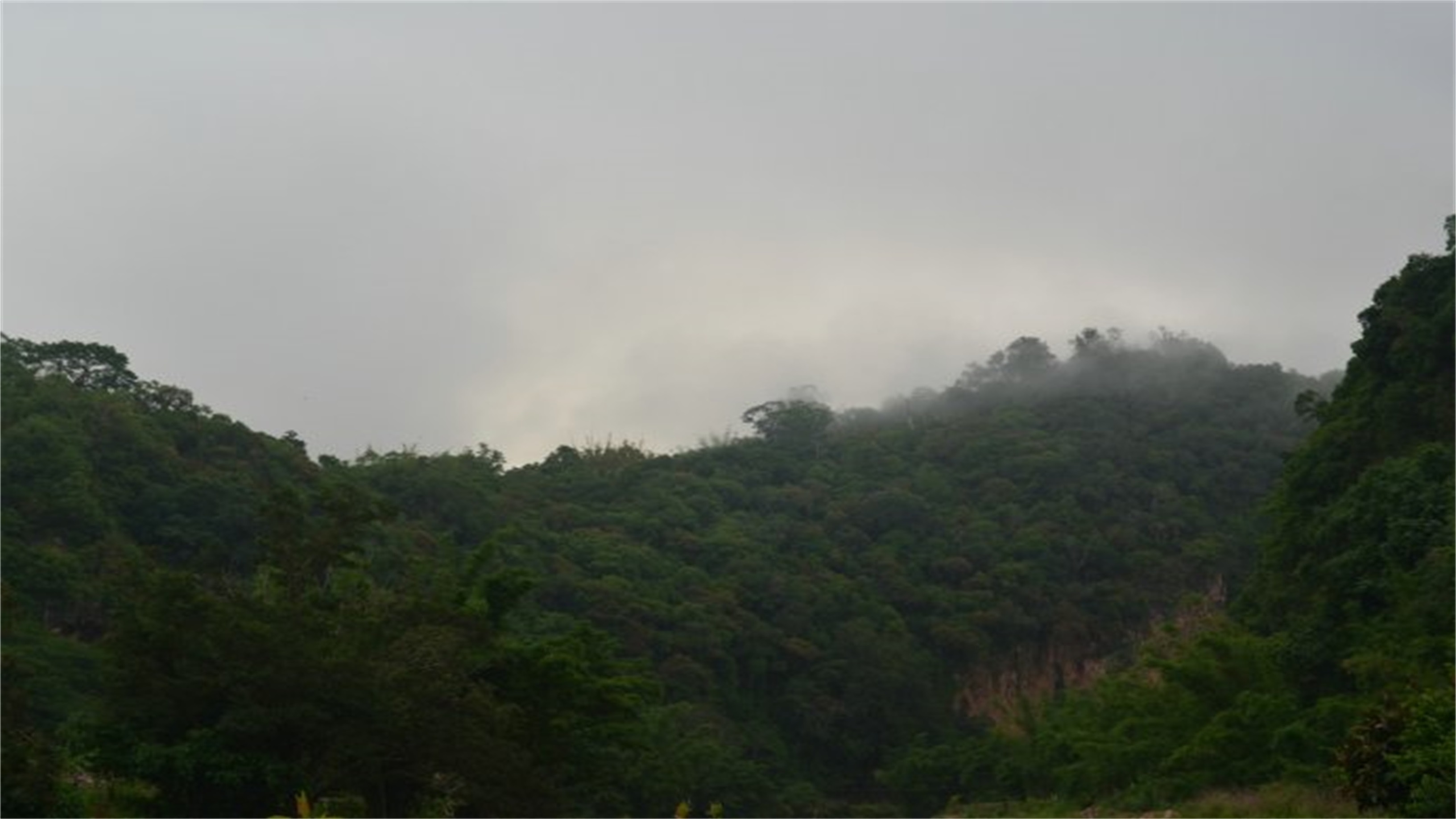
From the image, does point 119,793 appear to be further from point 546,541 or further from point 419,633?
point 546,541

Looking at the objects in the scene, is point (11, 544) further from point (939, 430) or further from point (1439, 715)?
point (939, 430)

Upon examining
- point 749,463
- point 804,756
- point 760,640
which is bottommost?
point 804,756

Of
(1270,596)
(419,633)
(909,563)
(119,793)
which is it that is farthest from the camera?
(909,563)

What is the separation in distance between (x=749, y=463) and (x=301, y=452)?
93.2 feet

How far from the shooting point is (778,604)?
191 feet

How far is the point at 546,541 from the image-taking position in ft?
184

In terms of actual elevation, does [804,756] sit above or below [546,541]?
below

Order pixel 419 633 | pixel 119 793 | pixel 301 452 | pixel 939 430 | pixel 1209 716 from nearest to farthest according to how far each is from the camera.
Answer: pixel 119 793, pixel 419 633, pixel 1209 716, pixel 301 452, pixel 939 430

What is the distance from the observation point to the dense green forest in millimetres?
17984

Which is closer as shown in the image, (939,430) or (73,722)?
(73,722)

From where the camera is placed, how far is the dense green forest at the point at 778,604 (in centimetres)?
1798

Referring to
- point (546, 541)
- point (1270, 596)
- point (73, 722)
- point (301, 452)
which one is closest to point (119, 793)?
point (73, 722)

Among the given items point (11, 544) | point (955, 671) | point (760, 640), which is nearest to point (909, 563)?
point (955, 671)

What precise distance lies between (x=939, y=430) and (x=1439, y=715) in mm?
61268
